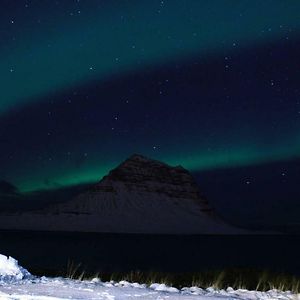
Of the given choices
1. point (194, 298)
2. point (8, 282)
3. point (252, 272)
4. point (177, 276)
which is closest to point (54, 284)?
point (8, 282)

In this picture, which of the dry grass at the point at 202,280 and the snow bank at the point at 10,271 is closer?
the snow bank at the point at 10,271

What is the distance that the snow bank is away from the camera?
16172mm

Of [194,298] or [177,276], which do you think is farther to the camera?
[177,276]

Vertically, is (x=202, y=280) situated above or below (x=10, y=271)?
above

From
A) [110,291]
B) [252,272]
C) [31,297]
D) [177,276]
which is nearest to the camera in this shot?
[31,297]

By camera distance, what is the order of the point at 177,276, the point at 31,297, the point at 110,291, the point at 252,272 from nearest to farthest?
the point at 31,297
the point at 110,291
the point at 177,276
the point at 252,272

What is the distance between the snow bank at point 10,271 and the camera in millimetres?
16172

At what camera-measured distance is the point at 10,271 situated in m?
16.6

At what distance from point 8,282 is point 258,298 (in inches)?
279

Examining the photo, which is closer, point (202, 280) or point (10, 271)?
point (10, 271)

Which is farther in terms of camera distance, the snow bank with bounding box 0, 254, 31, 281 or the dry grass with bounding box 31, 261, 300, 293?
the dry grass with bounding box 31, 261, 300, 293

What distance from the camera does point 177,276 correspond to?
38.7 metres

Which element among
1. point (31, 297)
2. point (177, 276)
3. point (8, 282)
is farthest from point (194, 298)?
point (177, 276)

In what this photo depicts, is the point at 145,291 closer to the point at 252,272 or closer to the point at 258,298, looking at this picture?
the point at 258,298
